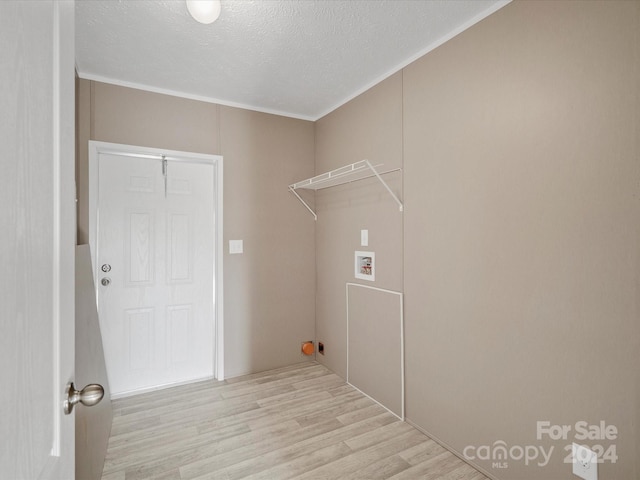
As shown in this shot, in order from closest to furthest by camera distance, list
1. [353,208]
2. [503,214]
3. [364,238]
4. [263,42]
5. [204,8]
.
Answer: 1. [204,8]
2. [503,214]
3. [263,42]
4. [364,238]
5. [353,208]

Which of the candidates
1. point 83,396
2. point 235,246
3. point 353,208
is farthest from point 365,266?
point 83,396

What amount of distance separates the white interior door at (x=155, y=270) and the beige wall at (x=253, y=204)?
0.19m

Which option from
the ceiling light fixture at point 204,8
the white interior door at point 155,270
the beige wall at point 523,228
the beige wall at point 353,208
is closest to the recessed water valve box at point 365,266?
the beige wall at point 353,208

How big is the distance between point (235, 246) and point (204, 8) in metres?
1.88

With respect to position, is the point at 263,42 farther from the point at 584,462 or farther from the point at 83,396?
the point at 584,462

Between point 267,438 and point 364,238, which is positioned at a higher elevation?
point 364,238

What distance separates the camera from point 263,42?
6.89ft

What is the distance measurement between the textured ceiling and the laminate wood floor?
2.56m

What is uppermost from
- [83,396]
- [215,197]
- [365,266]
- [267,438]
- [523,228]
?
[215,197]

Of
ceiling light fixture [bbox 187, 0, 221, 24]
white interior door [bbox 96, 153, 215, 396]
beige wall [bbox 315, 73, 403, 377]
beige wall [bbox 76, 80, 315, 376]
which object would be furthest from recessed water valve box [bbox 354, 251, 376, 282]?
ceiling light fixture [bbox 187, 0, 221, 24]

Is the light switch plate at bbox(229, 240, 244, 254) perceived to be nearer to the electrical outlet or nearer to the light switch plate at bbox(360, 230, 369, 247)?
the light switch plate at bbox(360, 230, 369, 247)
